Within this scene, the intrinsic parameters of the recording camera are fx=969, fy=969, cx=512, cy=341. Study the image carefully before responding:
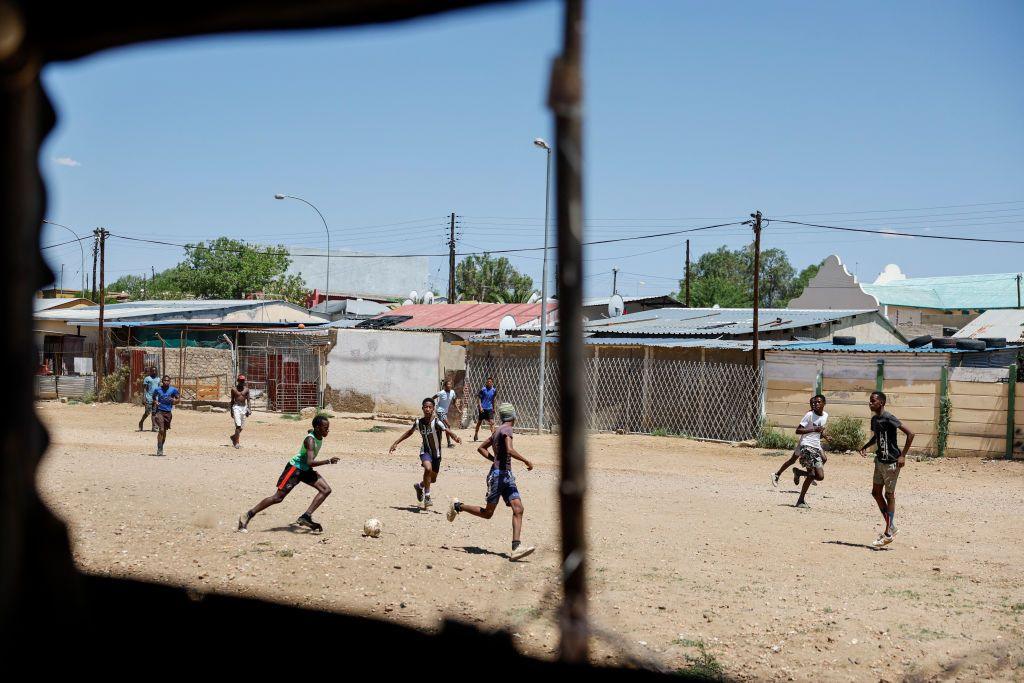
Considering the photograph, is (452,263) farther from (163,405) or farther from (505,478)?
(505,478)

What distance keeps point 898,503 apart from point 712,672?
397 inches

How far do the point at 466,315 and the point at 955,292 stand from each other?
101ft

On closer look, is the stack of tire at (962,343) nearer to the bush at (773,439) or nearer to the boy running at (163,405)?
the bush at (773,439)

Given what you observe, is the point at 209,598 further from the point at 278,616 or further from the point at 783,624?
the point at 783,624

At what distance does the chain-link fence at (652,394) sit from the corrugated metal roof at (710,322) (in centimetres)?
331

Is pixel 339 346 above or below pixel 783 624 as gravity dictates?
above

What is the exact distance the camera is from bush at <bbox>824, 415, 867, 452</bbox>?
2261cm

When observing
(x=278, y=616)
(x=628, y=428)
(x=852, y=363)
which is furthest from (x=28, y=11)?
(x=628, y=428)

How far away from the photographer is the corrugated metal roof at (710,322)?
94.5 feet

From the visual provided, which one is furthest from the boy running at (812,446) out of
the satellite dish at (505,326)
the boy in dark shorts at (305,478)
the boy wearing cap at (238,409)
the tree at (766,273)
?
the tree at (766,273)

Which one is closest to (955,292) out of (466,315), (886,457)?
(466,315)

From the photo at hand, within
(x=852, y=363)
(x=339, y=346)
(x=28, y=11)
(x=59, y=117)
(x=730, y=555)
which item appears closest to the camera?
(x=28, y=11)

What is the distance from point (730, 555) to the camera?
431 inches

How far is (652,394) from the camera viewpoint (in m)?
26.0
